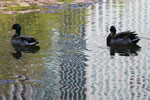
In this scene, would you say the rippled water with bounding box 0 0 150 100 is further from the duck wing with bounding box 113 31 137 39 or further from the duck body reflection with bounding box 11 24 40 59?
the duck wing with bounding box 113 31 137 39

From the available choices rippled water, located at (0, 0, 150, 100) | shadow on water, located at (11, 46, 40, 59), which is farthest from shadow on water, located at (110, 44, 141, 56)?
shadow on water, located at (11, 46, 40, 59)

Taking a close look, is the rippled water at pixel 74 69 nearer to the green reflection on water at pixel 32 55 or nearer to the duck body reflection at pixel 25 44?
A: the green reflection on water at pixel 32 55

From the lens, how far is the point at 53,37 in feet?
68.0

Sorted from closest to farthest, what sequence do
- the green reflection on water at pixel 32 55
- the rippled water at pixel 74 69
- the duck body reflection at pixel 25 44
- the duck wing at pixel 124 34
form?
the rippled water at pixel 74 69, the green reflection on water at pixel 32 55, the duck body reflection at pixel 25 44, the duck wing at pixel 124 34

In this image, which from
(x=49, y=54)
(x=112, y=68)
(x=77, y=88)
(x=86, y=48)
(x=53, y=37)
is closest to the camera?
(x=77, y=88)

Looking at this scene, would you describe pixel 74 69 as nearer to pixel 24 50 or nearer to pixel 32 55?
pixel 32 55

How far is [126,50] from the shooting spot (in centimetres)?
1753

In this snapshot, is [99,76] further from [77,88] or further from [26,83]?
[26,83]

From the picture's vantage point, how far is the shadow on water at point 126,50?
A: 55.0 ft

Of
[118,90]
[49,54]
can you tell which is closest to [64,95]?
[118,90]

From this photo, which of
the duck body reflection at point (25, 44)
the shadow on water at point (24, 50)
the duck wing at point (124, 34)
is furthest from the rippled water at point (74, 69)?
the duck wing at point (124, 34)

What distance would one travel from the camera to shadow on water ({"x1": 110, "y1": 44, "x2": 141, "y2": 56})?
1675 centimetres

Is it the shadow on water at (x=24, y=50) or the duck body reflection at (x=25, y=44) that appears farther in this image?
the duck body reflection at (x=25, y=44)

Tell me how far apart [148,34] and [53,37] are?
501 cm
